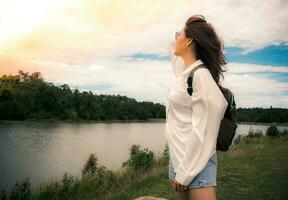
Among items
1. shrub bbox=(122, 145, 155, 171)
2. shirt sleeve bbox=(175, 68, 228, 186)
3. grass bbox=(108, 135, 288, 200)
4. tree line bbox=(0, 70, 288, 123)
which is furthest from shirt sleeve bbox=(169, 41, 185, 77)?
tree line bbox=(0, 70, 288, 123)

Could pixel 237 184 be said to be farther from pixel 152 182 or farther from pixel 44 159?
pixel 44 159

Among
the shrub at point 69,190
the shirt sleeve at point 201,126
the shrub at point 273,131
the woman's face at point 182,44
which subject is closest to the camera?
the shirt sleeve at point 201,126

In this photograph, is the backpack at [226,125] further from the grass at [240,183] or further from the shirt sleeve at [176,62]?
the grass at [240,183]

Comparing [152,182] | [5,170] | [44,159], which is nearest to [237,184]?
[152,182]

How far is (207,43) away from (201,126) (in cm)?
49

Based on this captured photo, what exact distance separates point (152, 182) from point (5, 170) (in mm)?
12816

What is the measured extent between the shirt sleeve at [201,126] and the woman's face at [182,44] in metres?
0.24

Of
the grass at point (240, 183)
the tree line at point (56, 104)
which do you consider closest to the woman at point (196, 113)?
the grass at point (240, 183)

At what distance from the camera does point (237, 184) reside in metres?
9.38

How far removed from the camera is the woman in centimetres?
215

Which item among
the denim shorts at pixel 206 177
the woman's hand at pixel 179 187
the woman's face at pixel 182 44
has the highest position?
the woman's face at pixel 182 44

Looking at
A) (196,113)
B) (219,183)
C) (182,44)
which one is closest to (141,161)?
(219,183)

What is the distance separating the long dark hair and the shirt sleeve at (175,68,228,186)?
0.15m

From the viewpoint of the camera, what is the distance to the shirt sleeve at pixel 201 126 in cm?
214
